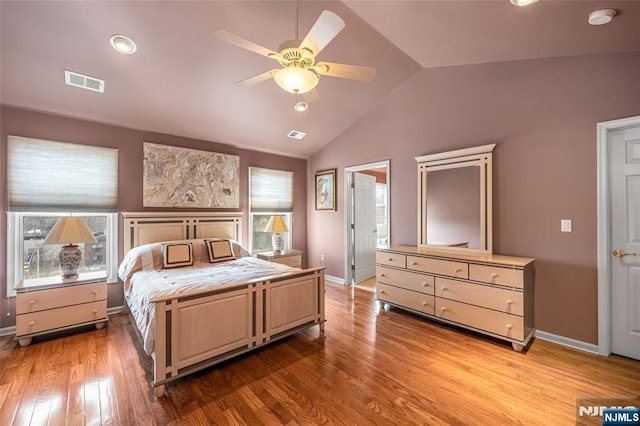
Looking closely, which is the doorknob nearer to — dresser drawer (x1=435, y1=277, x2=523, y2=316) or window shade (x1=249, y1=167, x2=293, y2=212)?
dresser drawer (x1=435, y1=277, x2=523, y2=316)

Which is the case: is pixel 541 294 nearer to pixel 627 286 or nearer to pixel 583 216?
pixel 627 286

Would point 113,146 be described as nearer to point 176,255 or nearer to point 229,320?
point 176,255

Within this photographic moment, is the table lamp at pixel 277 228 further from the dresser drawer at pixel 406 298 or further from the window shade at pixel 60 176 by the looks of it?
the window shade at pixel 60 176

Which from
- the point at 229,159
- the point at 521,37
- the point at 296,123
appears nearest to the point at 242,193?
the point at 229,159

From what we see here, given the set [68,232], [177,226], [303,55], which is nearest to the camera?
[303,55]

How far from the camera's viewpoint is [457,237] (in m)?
3.56

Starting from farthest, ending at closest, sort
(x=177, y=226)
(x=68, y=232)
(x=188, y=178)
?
(x=188, y=178), (x=177, y=226), (x=68, y=232)

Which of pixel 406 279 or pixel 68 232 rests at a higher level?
pixel 68 232

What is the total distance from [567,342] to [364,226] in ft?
10.4

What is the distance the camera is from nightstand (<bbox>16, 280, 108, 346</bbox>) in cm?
274

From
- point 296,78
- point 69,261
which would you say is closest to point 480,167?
point 296,78

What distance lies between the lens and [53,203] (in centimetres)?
319

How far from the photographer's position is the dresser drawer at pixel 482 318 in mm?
2658

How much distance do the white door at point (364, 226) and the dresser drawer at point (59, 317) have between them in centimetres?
376
